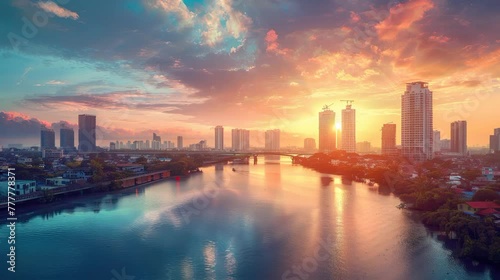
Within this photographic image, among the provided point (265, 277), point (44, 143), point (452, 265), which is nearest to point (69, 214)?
point (265, 277)

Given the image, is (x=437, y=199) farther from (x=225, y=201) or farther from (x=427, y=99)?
(x=427, y=99)

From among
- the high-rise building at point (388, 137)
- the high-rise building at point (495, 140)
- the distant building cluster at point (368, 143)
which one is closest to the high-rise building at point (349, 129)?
the distant building cluster at point (368, 143)

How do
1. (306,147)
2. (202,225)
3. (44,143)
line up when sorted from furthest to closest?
1. (306,147)
2. (44,143)
3. (202,225)

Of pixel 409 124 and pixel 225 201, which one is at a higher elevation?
pixel 409 124

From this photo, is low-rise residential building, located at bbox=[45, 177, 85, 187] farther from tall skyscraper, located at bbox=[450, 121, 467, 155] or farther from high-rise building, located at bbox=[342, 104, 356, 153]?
high-rise building, located at bbox=[342, 104, 356, 153]

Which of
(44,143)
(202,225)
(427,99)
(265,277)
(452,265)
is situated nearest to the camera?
(265,277)

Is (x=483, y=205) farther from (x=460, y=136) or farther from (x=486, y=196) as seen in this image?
(x=460, y=136)

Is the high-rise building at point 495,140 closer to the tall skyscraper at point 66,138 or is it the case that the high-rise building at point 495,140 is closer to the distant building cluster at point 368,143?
the distant building cluster at point 368,143
